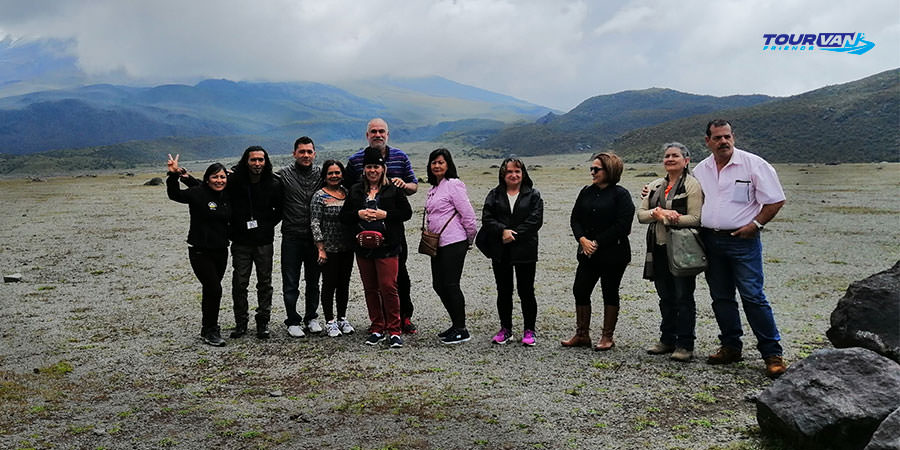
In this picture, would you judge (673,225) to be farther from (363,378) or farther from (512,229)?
(363,378)

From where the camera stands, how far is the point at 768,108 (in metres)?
85.0

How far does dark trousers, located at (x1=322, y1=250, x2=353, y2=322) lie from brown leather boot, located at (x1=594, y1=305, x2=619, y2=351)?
279 cm

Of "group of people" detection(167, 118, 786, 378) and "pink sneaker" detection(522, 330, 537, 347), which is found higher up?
"group of people" detection(167, 118, 786, 378)

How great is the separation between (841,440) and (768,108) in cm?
9236

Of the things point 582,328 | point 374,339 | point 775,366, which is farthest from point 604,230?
point 374,339

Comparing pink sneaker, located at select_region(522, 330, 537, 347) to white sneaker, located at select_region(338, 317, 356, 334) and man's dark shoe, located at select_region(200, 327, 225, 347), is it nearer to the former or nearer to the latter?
white sneaker, located at select_region(338, 317, 356, 334)

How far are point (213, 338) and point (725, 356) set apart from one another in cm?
538

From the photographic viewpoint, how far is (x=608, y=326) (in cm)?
655

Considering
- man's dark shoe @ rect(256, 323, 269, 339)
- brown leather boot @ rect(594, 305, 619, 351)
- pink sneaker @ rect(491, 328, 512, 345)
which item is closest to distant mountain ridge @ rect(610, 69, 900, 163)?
brown leather boot @ rect(594, 305, 619, 351)

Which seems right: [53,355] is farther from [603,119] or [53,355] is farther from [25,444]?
[603,119]

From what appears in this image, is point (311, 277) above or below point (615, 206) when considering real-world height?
below

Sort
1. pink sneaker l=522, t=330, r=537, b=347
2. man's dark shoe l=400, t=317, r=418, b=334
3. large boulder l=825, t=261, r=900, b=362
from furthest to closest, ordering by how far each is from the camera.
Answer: man's dark shoe l=400, t=317, r=418, b=334, pink sneaker l=522, t=330, r=537, b=347, large boulder l=825, t=261, r=900, b=362

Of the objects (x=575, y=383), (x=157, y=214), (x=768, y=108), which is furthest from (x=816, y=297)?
(x=768, y=108)

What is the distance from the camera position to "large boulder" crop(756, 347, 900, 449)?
12.9 ft
